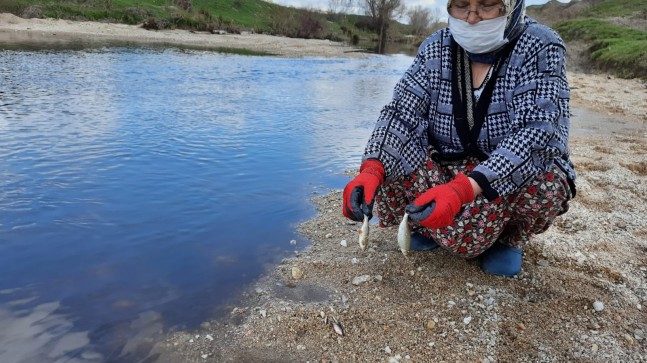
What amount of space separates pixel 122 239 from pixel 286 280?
4.56 ft

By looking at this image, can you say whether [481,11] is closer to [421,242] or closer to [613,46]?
[421,242]

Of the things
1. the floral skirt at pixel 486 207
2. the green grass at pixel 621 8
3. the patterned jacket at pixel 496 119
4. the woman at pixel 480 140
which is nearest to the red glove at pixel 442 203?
the woman at pixel 480 140

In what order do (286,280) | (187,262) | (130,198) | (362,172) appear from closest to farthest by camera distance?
(362,172) → (286,280) → (187,262) → (130,198)

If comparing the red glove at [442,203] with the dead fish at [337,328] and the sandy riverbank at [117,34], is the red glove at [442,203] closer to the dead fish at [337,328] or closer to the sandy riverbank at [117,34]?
the dead fish at [337,328]

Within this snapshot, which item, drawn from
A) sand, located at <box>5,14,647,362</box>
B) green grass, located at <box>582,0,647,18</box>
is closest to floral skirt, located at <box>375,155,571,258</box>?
sand, located at <box>5,14,647,362</box>

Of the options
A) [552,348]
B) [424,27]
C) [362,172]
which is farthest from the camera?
[424,27]

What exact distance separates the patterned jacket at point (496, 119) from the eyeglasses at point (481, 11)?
0.79 feet

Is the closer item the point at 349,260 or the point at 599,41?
the point at 349,260

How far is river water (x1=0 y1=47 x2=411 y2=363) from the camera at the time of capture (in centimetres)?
271

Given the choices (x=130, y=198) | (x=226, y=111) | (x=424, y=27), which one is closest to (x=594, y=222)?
(x=130, y=198)

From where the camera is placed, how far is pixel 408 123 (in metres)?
2.88

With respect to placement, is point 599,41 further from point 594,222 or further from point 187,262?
point 187,262

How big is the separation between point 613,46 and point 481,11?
879 inches

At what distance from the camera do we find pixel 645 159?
19.9ft
